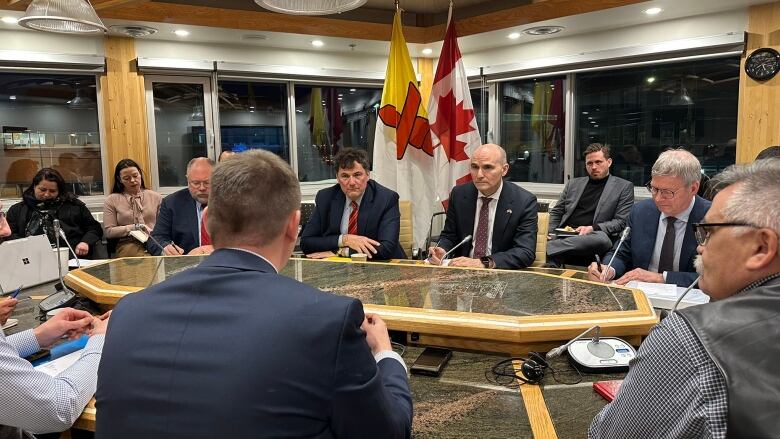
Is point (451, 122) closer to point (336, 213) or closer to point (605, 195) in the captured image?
point (605, 195)

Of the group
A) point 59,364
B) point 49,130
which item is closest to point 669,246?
point 59,364

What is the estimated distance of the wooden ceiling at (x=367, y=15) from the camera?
4.19 meters

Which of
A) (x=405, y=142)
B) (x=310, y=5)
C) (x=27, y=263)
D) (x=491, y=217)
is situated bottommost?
(x=27, y=263)

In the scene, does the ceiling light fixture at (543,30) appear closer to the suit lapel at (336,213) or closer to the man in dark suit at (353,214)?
the man in dark suit at (353,214)

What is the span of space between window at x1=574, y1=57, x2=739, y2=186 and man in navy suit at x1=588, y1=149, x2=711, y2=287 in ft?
8.77

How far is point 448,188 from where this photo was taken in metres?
4.98

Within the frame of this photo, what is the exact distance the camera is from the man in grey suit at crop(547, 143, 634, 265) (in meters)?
4.31

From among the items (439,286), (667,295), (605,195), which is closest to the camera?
(667,295)

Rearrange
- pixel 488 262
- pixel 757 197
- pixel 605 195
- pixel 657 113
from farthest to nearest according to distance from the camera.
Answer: pixel 657 113 < pixel 605 195 < pixel 488 262 < pixel 757 197

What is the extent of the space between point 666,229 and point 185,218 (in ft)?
8.94

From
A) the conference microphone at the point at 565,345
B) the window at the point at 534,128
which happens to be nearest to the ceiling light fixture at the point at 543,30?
the window at the point at 534,128

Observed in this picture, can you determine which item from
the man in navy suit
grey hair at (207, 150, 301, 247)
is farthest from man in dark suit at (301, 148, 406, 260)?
grey hair at (207, 150, 301, 247)

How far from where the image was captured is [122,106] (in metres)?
4.98

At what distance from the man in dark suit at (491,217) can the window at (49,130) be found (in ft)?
12.3
